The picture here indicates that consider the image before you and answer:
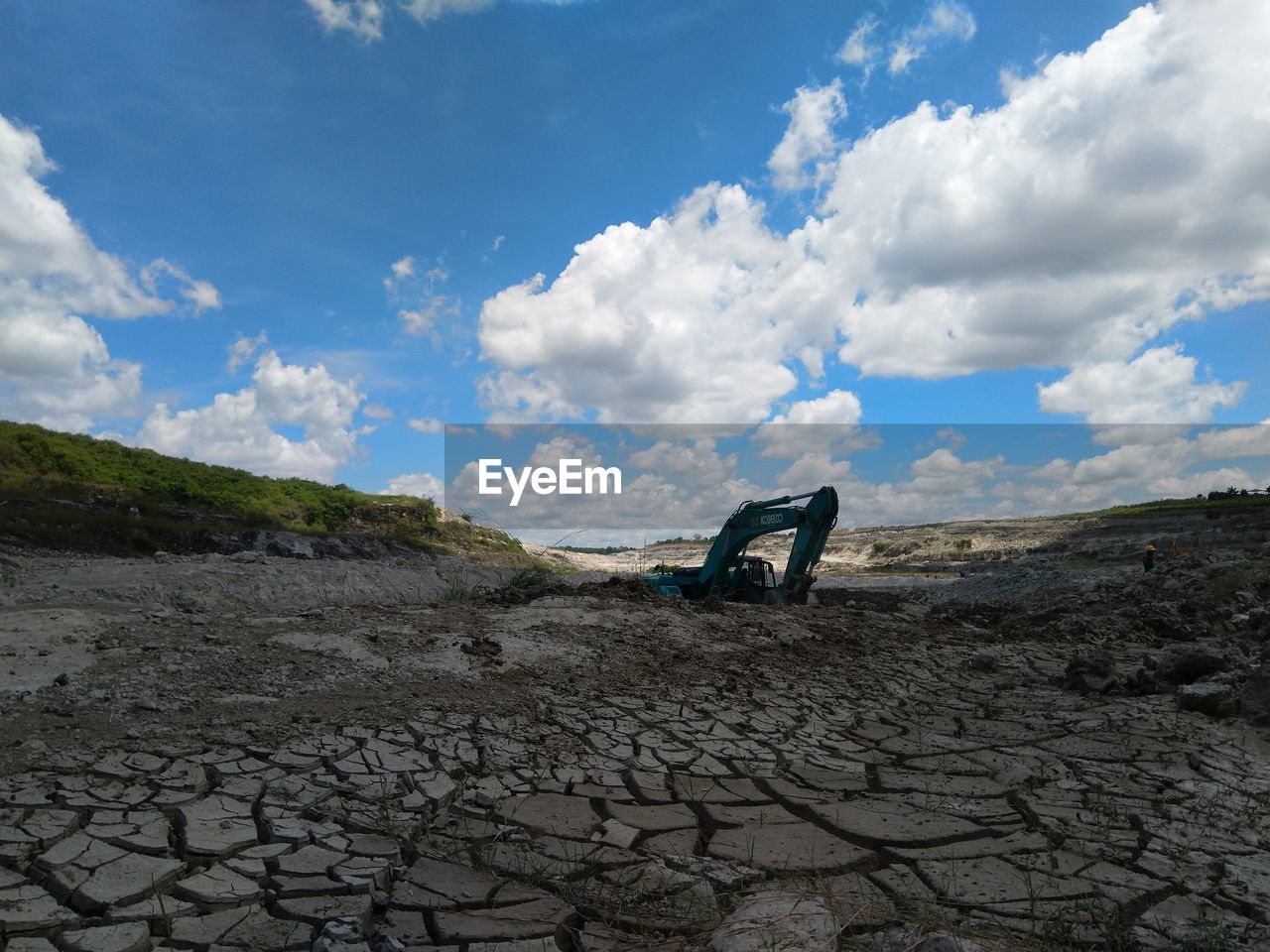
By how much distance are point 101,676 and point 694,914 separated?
4.29m

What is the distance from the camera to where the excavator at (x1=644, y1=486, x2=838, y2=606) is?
42.5 ft

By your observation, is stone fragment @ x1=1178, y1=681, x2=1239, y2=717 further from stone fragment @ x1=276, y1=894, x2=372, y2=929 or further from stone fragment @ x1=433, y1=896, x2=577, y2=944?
stone fragment @ x1=276, y1=894, x2=372, y2=929

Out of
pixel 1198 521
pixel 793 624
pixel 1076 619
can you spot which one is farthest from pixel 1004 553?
pixel 793 624

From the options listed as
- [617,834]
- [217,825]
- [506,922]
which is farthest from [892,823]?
[217,825]

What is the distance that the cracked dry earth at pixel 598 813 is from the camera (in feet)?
8.74

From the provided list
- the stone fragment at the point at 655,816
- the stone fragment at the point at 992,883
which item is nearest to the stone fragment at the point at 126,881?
the stone fragment at the point at 655,816

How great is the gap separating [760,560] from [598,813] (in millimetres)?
10009

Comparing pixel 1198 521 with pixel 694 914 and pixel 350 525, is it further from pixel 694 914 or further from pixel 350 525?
pixel 694 914

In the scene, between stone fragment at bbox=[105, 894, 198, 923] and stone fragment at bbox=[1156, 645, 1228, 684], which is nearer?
stone fragment at bbox=[105, 894, 198, 923]

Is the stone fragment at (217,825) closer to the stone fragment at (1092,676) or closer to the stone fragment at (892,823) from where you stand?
the stone fragment at (892,823)

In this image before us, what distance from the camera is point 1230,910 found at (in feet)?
9.54

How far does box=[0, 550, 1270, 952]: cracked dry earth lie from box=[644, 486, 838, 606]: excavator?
6121 mm

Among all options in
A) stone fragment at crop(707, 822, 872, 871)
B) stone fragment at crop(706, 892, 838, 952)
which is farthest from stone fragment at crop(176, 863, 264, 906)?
stone fragment at crop(707, 822, 872, 871)

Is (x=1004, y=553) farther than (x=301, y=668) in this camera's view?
Yes
